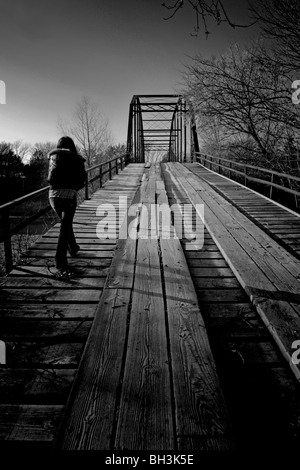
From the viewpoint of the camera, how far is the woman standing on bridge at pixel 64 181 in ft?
12.3

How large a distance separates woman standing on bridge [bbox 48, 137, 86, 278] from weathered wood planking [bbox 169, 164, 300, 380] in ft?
7.49

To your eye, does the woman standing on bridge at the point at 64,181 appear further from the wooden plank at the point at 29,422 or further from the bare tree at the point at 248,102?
the bare tree at the point at 248,102

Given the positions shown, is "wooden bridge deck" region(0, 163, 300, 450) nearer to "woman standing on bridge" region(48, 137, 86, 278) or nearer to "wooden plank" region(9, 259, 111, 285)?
"wooden plank" region(9, 259, 111, 285)

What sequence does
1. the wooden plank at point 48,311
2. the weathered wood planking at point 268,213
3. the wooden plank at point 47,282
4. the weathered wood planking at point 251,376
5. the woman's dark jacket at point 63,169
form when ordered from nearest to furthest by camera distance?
the weathered wood planking at point 251,376, the wooden plank at point 48,311, the wooden plank at point 47,282, the woman's dark jacket at point 63,169, the weathered wood planking at point 268,213

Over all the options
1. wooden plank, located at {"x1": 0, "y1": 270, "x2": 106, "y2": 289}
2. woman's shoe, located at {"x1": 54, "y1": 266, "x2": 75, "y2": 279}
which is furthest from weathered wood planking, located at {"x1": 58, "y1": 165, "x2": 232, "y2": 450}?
woman's shoe, located at {"x1": 54, "y1": 266, "x2": 75, "y2": 279}

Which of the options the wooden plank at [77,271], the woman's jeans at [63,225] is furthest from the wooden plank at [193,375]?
the woman's jeans at [63,225]

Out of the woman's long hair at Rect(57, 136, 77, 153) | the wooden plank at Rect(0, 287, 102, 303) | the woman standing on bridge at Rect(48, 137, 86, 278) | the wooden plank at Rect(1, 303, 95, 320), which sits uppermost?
the woman's long hair at Rect(57, 136, 77, 153)

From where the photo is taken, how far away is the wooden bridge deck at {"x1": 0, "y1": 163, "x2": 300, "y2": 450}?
152 cm

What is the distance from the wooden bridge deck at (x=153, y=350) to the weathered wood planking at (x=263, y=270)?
16mm

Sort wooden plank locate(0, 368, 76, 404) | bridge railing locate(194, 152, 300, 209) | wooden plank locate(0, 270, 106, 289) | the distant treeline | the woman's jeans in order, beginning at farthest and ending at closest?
the distant treeline → bridge railing locate(194, 152, 300, 209) → the woman's jeans → wooden plank locate(0, 270, 106, 289) → wooden plank locate(0, 368, 76, 404)

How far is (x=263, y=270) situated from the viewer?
11.4 feet

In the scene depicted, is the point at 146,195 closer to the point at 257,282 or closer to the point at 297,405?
the point at 257,282

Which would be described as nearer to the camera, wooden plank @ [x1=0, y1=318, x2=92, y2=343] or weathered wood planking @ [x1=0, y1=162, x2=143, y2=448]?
weathered wood planking @ [x1=0, y1=162, x2=143, y2=448]
